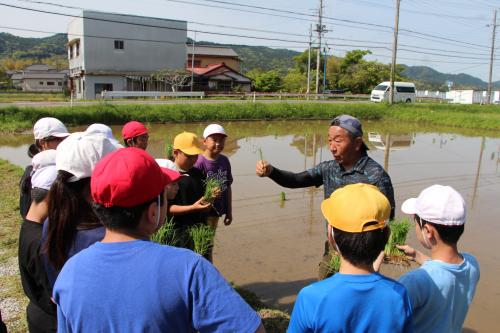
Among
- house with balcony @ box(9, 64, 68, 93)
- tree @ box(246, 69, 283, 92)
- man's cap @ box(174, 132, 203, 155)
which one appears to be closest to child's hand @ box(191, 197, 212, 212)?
man's cap @ box(174, 132, 203, 155)

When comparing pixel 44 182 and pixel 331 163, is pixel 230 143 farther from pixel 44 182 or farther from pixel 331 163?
pixel 44 182

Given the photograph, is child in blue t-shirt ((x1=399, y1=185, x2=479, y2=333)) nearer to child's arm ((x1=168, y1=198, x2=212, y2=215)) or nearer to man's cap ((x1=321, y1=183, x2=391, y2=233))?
man's cap ((x1=321, y1=183, x2=391, y2=233))

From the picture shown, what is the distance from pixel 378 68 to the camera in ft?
142

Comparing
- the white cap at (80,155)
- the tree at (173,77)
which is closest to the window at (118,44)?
the tree at (173,77)

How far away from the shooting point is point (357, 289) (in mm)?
1525

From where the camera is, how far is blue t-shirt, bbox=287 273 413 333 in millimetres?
1523

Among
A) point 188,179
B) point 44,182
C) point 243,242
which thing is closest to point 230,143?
point 243,242

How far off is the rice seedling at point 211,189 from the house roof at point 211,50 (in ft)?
153

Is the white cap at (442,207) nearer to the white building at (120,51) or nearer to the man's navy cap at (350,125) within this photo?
the man's navy cap at (350,125)

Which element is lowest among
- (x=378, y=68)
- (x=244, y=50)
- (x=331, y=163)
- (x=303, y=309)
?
(x=303, y=309)

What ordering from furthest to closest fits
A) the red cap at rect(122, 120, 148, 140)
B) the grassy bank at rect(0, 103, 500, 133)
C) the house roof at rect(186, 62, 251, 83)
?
the house roof at rect(186, 62, 251, 83) < the grassy bank at rect(0, 103, 500, 133) < the red cap at rect(122, 120, 148, 140)

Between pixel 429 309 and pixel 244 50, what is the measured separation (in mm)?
166827

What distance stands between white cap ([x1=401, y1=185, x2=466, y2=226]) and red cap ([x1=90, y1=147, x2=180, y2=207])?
1.24 meters

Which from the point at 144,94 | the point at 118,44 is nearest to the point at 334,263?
the point at 144,94
